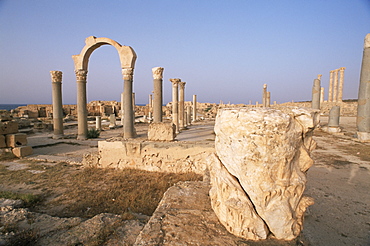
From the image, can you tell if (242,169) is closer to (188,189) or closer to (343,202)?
(188,189)

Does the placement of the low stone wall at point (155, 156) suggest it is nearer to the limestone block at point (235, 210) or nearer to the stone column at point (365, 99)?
the limestone block at point (235, 210)

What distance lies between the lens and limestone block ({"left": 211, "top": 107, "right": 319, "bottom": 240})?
1.50 metres

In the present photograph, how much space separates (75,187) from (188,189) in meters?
3.60

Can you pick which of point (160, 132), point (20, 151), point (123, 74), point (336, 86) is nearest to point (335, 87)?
point (336, 86)

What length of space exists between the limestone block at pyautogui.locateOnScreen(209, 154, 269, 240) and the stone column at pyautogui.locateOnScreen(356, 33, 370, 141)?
41.1 feet

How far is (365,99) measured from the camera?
34.9 feet

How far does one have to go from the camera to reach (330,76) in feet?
107

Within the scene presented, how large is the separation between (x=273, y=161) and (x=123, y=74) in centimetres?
968

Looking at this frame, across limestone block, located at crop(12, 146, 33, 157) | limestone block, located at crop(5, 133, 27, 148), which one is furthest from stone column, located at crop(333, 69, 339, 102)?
limestone block, located at crop(5, 133, 27, 148)

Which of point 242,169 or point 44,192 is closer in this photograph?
point 242,169

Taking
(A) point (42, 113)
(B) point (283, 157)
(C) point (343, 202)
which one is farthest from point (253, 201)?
(A) point (42, 113)

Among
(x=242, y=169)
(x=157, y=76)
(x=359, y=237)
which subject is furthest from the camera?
(x=157, y=76)

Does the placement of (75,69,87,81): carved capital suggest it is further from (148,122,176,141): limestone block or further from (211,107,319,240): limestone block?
(211,107,319,240): limestone block

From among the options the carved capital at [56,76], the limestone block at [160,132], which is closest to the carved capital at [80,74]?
the carved capital at [56,76]
